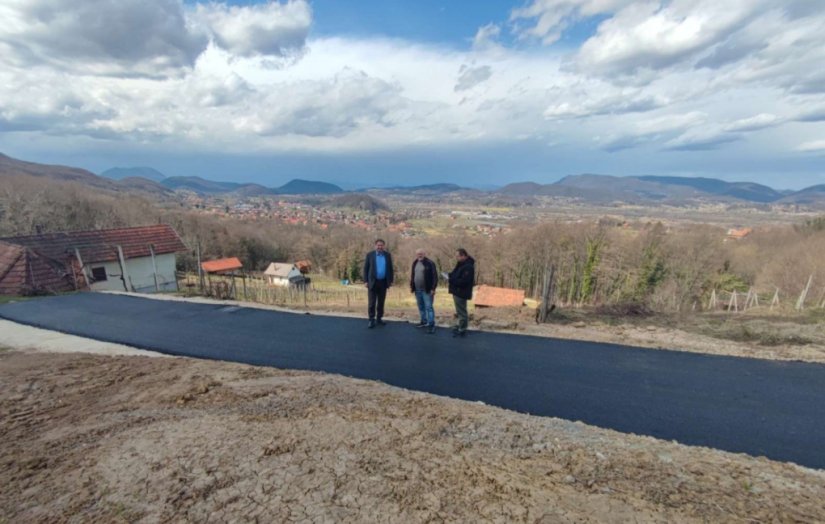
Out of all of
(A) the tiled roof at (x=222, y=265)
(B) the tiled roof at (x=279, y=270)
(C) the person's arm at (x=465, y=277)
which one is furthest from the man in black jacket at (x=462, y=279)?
(B) the tiled roof at (x=279, y=270)

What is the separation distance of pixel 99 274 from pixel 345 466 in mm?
19755

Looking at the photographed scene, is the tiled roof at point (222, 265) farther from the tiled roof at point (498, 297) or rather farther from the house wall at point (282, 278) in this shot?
the tiled roof at point (498, 297)

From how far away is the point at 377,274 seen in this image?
811 cm

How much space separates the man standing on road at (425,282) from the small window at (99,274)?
1681cm

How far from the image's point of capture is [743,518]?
8.93ft

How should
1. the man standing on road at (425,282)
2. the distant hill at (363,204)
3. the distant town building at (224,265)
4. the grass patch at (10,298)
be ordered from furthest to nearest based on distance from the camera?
the distant hill at (363,204), the distant town building at (224,265), the grass patch at (10,298), the man standing on road at (425,282)

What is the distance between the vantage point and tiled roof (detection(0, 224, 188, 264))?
16.8m

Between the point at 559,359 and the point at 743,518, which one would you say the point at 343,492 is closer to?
the point at 743,518

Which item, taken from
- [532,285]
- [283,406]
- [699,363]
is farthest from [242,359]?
[532,285]

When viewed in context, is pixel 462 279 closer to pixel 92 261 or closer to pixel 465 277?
pixel 465 277

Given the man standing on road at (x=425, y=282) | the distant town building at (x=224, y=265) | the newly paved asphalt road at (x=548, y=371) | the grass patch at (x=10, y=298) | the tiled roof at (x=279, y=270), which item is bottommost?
the tiled roof at (x=279, y=270)

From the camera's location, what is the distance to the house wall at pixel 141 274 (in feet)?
58.8

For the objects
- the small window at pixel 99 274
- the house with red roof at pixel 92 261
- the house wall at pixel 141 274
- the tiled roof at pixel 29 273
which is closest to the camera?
the tiled roof at pixel 29 273

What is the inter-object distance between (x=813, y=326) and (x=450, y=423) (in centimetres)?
1000
